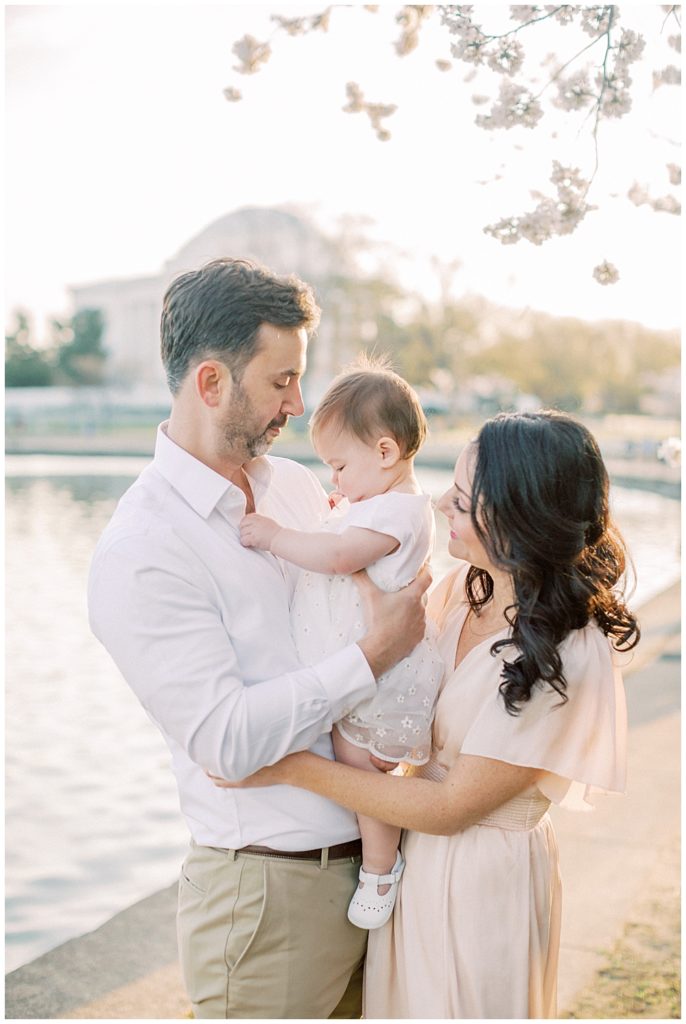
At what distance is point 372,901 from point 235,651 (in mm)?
549

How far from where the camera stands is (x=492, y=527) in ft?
6.70

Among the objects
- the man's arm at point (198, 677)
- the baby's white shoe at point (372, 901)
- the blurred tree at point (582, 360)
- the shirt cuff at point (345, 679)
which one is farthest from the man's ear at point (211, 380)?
the blurred tree at point (582, 360)

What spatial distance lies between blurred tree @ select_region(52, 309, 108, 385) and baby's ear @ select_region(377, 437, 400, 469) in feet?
174

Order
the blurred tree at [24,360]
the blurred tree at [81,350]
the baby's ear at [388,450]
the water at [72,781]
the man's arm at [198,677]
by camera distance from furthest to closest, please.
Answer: the blurred tree at [81,350] < the blurred tree at [24,360] < the water at [72,781] < the baby's ear at [388,450] < the man's arm at [198,677]

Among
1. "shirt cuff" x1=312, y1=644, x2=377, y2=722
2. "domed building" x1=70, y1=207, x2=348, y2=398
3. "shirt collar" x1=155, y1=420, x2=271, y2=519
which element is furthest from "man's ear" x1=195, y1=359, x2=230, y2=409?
"domed building" x1=70, y1=207, x2=348, y2=398

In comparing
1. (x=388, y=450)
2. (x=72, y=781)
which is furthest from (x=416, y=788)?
(x=72, y=781)

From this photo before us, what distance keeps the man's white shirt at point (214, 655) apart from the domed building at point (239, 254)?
131 feet

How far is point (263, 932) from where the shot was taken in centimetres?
206

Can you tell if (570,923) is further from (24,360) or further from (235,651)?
(24,360)

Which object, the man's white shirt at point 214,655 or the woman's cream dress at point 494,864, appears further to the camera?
the woman's cream dress at point 494,864

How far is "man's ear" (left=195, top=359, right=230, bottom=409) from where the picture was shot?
2.12 metres

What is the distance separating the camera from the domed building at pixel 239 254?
48250mm

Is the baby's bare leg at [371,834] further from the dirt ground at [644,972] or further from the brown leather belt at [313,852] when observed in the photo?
the dirt ground at [644,972]

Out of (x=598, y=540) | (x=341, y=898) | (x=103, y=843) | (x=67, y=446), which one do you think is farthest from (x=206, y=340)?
(x=67, y=446)
